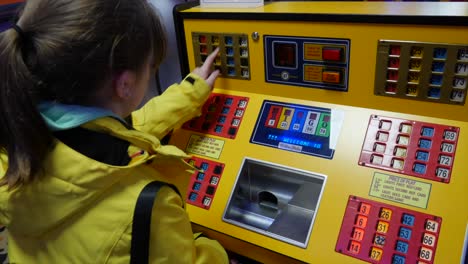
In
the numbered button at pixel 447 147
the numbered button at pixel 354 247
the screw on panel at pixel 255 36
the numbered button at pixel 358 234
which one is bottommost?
the numbered button at pixel 354 247

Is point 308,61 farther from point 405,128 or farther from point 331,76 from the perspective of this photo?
point 405,128

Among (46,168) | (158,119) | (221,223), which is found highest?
(46,168)

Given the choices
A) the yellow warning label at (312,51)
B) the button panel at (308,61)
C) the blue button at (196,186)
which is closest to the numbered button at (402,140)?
the button panel at (308,61)

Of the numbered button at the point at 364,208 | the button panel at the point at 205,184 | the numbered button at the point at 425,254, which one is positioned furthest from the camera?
the button panel at the point at 205,184

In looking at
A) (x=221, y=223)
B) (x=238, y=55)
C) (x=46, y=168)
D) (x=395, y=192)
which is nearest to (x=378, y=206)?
(x=395, y=192)

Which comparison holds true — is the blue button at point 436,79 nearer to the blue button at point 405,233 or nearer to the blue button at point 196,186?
the blue button at point 405,233

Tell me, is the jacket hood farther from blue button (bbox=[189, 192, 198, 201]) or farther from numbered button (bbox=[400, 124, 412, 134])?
numbered button (bbox=[400, 124, 412, 134])

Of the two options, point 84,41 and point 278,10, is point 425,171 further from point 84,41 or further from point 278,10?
point 84,41

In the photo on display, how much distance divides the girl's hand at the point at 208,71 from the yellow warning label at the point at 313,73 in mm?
310

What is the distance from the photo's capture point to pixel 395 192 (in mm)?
942

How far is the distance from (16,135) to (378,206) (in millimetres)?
805

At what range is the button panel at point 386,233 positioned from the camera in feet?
2.82

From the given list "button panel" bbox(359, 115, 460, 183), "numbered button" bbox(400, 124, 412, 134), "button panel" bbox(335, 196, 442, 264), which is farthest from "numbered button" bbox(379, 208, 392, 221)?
"numbered button" bbox(400, 124, 412, 134)

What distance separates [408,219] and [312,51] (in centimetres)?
51
